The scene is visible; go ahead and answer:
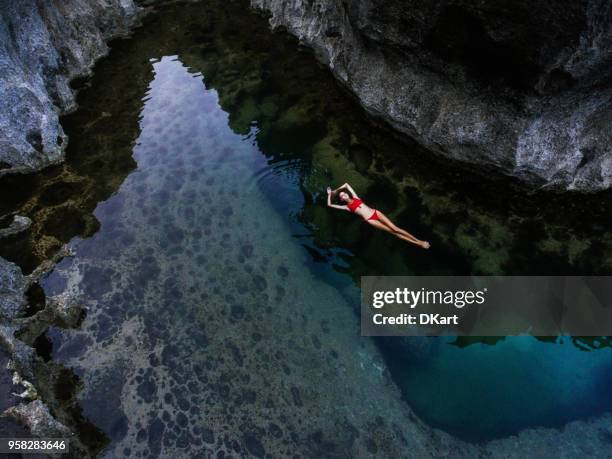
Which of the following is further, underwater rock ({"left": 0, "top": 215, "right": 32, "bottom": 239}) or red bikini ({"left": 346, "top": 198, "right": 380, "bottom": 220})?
underwater rock ({"left": 0, "top": 215, "right": 32, "bottom": 239})

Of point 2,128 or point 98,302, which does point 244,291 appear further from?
point 2,128

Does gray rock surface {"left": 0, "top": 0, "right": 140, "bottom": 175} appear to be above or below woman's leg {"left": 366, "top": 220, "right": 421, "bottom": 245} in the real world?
above

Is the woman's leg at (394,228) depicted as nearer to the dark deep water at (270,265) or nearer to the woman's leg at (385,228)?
the woman's leg at (385,228)

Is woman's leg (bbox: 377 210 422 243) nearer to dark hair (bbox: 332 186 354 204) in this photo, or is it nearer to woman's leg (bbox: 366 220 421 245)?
woman's leg (bbox: 366 220 421 245)

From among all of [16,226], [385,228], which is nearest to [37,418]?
[16,226]

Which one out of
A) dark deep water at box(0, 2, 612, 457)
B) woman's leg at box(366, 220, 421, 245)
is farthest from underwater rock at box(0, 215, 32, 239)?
woman's leg at box(366, 220, 421, 245)

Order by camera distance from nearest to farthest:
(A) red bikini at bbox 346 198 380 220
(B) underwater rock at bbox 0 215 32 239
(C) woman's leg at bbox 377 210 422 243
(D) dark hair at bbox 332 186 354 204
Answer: (C) woman's leg at bbox 377 210 422 243, (A) red bikini at bbox 346 198 380 220, (B) underwater rock at bbox 0 215 32 239, (D) dark hair at bbox 332 186 354 204

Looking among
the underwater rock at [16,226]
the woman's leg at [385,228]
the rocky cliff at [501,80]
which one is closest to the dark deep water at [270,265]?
the woman's leg at [385,228]
